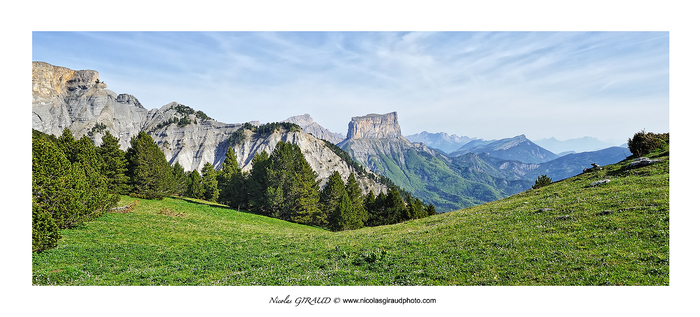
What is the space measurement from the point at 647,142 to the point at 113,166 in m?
69.8

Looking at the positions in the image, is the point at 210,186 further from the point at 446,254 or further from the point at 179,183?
the point at 446,254

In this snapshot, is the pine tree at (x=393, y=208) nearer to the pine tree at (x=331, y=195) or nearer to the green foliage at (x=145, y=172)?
the pine tree at (x=331, y=195)

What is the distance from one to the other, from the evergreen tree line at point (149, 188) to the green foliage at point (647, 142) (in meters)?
28.2

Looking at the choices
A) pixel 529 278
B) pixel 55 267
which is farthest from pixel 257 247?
pixel 529 278

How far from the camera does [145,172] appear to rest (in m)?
43.5

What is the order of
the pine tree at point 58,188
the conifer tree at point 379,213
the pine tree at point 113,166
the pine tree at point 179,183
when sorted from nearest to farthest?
the pine tree at point 58,188
the pine tree at point 113,166
the conifer tree at point 379,213
the pine tree at point 179,183

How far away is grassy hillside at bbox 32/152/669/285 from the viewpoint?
1141cm

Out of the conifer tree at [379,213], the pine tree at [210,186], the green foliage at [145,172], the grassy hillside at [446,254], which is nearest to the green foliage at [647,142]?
the grassy hillside at [446,254]

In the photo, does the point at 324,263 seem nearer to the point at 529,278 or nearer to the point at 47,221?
Answer: the point at 529,278

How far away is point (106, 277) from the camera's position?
1373 cm

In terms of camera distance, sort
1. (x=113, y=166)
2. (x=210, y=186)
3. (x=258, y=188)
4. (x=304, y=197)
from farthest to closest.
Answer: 1. (x=210, y=186)
2. (x=258, y=188)
3. (x=304, y=197)
4. (x=113, y=166)

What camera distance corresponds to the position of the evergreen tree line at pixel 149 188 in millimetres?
19047

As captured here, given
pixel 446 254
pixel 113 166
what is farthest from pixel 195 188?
pixel 446 254

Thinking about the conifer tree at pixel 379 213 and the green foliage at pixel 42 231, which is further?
the conifer tree at pixel 379 213
